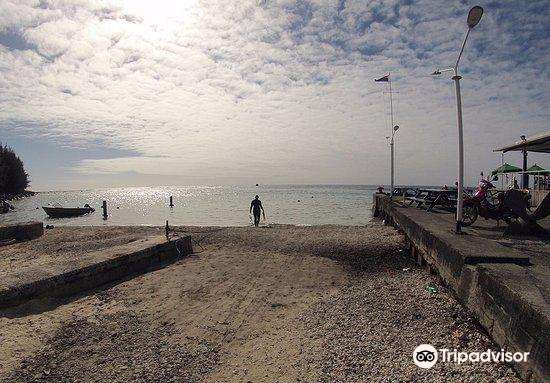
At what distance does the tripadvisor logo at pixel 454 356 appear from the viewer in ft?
13.6

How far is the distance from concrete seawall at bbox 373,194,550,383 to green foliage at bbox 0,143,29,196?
9091cm

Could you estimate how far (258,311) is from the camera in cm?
662

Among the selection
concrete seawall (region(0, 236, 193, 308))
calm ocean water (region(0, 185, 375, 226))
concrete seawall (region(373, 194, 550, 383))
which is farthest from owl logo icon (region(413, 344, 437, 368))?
calm ocean water (region(0, 185, 375, 226))

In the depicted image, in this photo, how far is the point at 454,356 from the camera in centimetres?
445

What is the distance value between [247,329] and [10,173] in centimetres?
9687

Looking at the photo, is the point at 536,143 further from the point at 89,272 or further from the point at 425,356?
the point at 89,272

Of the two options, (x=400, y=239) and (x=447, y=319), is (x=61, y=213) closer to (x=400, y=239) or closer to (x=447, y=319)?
(x=400, y=239)

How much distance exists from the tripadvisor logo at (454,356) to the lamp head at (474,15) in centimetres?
703

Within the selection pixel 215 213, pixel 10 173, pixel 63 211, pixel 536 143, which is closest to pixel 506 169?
pixel 536 143

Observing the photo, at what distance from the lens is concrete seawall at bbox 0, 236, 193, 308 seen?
6.61m

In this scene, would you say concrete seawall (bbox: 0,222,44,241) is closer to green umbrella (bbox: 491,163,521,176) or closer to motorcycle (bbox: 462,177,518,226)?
motorcycle (bbox: 462,177,518,226)

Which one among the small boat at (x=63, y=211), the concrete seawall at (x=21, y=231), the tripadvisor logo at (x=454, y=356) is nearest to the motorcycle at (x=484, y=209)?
the tripadvisor logo at (x=454, y=356)

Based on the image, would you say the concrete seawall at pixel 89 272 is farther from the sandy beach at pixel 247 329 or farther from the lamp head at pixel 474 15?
the lamp head at pixel 474 15

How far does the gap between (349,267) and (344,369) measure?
5.69m
